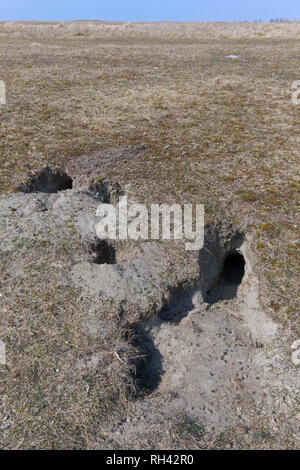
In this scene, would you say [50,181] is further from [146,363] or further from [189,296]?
[146,363]

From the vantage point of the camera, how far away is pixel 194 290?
10328 mm

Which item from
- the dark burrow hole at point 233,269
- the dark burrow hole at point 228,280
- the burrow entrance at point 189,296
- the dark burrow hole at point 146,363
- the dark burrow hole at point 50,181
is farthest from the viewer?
the dark burrow hole at point 50,181

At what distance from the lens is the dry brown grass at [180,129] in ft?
36.3

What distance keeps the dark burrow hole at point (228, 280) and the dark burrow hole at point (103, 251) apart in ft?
10.4

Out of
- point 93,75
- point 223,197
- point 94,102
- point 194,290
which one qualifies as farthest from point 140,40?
point 194,290

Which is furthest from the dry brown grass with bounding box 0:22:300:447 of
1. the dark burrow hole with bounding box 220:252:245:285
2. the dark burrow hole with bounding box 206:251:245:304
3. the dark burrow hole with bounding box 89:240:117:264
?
the dark burrow hole with bounding box 89:240:117:264

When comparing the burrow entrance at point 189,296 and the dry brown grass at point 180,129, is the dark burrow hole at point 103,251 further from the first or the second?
the burrow entrance at point 189,296

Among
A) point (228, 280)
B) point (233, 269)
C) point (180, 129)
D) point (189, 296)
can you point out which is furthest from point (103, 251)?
point (180, 129)

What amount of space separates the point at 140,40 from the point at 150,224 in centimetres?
3720

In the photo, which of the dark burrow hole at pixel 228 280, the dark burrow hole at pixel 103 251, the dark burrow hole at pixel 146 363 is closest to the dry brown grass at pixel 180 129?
the dark burrow hole at pixel 146 363

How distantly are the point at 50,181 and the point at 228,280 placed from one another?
783 cm

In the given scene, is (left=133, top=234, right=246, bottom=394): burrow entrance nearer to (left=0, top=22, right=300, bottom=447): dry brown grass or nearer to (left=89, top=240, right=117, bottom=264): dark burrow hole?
(left=0, top=22, right=300, bottom=447): dry brown grass

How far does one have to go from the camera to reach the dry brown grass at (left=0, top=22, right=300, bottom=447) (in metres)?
11.1

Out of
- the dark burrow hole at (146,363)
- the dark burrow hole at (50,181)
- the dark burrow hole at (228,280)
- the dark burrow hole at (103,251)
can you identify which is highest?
the dark burrow hole at (50,181)
